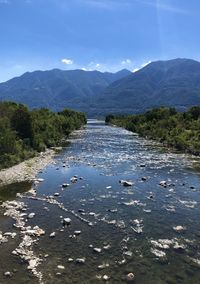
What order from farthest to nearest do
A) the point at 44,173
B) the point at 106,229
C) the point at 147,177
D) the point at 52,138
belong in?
1. the point at 52,138
2. the point at 44,173
3. the point at 147,177
4. the point at 106,229

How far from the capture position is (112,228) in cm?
2486

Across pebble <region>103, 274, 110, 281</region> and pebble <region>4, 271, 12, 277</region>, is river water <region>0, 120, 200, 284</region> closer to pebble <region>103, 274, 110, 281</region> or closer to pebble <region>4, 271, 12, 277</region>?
pebble <region>103, 274, 110, 281</region>

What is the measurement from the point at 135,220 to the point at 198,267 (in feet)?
25.4

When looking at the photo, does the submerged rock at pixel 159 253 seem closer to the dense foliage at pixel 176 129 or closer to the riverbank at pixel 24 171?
the riverbank at pixel 24 171

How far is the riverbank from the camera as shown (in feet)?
136

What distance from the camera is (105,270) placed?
18750 millimetres

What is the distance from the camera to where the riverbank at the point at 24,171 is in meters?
41.4

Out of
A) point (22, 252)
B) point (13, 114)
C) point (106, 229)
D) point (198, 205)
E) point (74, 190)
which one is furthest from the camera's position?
point (13, 114)

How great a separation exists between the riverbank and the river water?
193 centimetres

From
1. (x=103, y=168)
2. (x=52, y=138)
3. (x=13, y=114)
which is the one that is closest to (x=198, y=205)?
(x=103, y=168)

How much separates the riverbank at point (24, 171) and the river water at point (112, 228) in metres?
1.93

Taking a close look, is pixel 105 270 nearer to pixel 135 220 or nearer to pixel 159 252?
pixel 159 252

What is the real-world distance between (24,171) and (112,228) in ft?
78.8

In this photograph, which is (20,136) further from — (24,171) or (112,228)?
(112,228)
